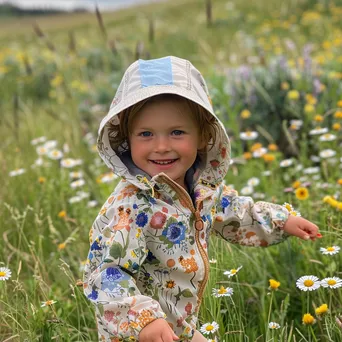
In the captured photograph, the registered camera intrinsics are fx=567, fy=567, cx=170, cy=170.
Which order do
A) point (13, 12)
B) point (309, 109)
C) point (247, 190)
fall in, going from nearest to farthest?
1. point (247, 190)
2. point (309, 109)
3. point (13, 12)

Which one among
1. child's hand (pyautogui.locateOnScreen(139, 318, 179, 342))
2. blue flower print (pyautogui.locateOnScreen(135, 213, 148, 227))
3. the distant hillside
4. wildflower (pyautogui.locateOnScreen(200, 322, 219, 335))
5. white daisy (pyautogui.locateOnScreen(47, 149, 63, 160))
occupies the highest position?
the distant hillside

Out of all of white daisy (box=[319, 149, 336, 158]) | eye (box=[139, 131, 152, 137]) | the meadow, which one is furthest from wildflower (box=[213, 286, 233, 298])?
white daisy (box=[319, 149, 336, 158])

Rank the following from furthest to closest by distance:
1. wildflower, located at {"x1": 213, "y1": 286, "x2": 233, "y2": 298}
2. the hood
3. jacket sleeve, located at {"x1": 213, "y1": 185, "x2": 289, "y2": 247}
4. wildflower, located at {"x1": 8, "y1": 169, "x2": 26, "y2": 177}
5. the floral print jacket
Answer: wildflower, located at {"x1": 8, "y1": 169, "x2": 26, "y2": 177}
jacket sleeve, located at {"x1": 213, "y1": 185, "x2": 289, "y2": 247}
wildflower, located at {"x1": 213, "y1": 286, "x2": 233, "y2": 298}
the hood
the floral print jacket

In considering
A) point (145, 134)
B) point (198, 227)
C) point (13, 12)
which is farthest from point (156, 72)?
point (13, 12)

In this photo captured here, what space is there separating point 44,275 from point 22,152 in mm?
2061

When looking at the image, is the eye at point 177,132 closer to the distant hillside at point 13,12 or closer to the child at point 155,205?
the child at point 155,205

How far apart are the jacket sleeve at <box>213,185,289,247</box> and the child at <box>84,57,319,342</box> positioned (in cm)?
14

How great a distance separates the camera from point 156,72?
1.84 m

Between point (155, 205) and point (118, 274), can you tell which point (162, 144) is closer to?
point (155, 205)

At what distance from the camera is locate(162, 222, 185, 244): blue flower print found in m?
1.85

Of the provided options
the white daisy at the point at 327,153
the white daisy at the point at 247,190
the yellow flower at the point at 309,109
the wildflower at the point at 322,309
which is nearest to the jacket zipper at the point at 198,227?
the wildflower at the point at 322,309

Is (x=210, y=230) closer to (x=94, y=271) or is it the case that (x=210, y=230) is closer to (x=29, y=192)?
(x=94, y=271)

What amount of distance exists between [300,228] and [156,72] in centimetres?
84

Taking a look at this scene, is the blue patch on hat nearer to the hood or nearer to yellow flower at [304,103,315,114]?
the hood
